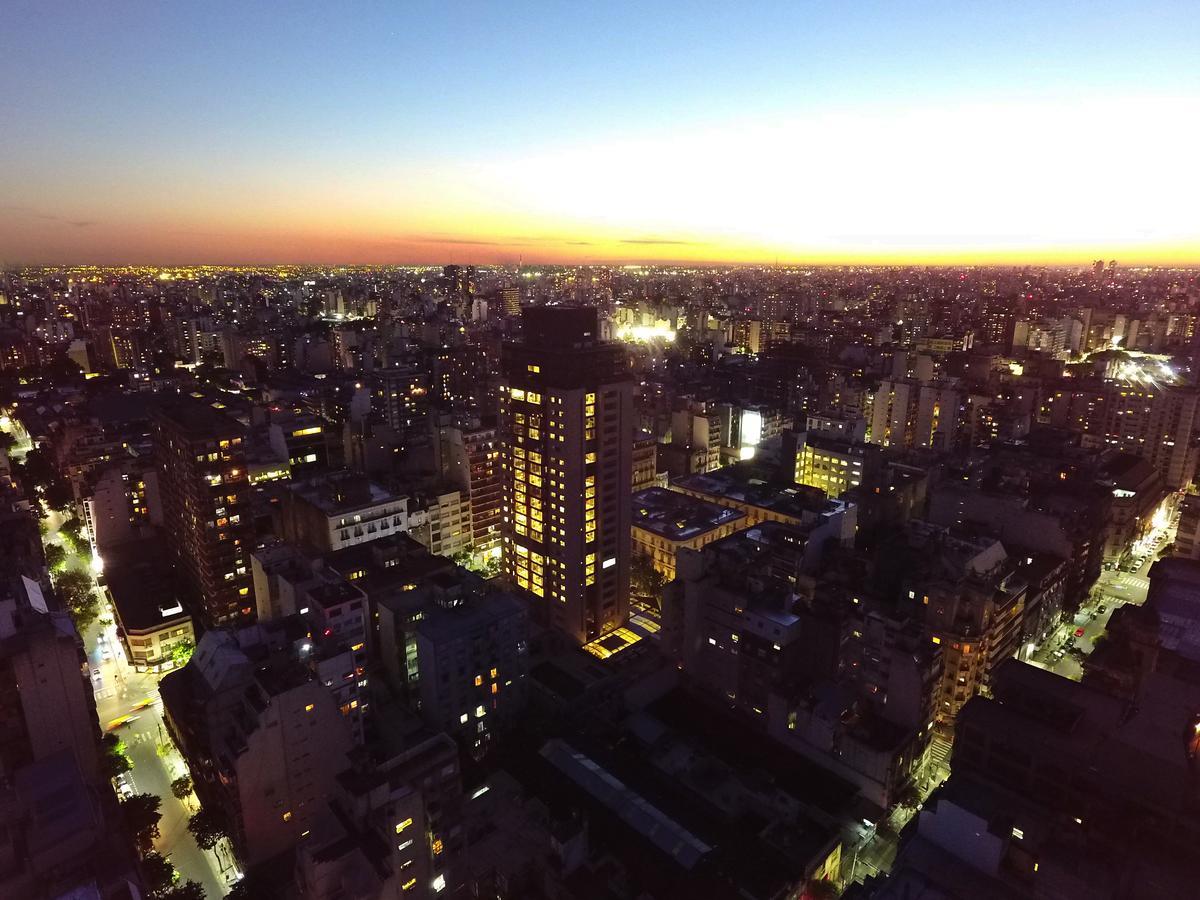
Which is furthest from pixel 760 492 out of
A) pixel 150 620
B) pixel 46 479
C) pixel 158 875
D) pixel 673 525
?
pixel 46 479

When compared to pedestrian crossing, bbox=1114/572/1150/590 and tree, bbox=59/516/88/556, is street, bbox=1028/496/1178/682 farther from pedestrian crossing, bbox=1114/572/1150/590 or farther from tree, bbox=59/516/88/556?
tree, bbox=59/516/88/556

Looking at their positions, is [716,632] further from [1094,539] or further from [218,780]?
[1094,539]

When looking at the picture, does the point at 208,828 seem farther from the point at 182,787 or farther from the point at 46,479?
the point at 46,479

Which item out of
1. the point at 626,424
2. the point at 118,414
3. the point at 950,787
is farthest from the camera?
the point at 118,414

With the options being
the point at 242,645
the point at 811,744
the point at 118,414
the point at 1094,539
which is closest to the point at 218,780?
the point at 242,645

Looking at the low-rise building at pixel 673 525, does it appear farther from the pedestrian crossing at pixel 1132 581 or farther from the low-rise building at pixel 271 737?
the pedestrian crossing at pixel 1132 581

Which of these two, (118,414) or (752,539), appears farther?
(118,414)

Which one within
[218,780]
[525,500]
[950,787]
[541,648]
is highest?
[525,500]
